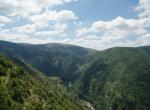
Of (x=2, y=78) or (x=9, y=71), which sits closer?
(x=2, y=78)

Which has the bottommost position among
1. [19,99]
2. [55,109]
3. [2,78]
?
[55,109]

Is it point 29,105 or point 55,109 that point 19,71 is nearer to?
point 55,109

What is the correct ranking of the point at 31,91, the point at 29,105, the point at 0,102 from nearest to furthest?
the point at 0,102 < the point at 29,105 < the point at 31,91

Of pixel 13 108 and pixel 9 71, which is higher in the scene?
pixel 9 71

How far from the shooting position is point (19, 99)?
397 ft

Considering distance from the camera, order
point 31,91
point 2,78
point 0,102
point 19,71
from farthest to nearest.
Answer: point 19,71, point 31,91, point 2,78, point 0,102

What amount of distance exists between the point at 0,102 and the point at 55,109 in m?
56.1

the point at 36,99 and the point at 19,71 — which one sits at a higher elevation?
the point at 19,71

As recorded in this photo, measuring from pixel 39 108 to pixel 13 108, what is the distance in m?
25.2

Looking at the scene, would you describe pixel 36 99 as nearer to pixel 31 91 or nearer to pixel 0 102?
pixel 31 91

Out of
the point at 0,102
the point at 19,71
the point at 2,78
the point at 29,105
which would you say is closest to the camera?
the point at 0,102

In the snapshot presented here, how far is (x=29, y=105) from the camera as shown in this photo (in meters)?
119

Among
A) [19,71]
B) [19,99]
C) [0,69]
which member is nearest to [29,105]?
[19,99]

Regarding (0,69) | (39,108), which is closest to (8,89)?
(39,108)
